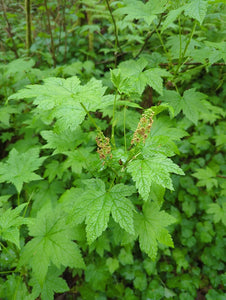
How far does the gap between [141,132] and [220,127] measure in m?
2.57

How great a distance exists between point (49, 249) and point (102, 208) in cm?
74

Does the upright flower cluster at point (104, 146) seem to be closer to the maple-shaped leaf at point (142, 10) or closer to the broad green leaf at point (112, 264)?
the maple-shaped leaf at point (142, 10)

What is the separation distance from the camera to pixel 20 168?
1928 mm

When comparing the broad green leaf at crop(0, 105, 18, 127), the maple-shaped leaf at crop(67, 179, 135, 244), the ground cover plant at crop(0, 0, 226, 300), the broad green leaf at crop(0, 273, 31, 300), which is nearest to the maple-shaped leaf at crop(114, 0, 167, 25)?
the ground cover plant at crop(0, 0, 226, 300)

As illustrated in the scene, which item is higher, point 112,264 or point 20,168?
point 20,168

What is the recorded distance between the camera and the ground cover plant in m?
1.16

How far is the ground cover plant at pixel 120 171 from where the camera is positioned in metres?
1.16

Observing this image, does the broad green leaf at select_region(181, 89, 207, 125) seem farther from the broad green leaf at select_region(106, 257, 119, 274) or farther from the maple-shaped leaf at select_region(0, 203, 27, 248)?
the broad green leaf at select_region(106, 257, 119, 274)

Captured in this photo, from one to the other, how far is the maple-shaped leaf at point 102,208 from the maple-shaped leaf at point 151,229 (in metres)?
0.36

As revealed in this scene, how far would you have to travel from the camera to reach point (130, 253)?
2441 mm

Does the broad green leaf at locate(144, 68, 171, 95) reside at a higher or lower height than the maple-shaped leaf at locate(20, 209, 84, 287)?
higher

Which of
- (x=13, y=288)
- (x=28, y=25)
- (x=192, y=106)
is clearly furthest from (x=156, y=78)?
(x=28, y=25)

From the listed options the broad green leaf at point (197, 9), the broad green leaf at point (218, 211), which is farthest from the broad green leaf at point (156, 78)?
the broad green leaf at point (218, 211)

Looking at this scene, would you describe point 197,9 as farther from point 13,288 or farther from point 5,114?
point 13,288
